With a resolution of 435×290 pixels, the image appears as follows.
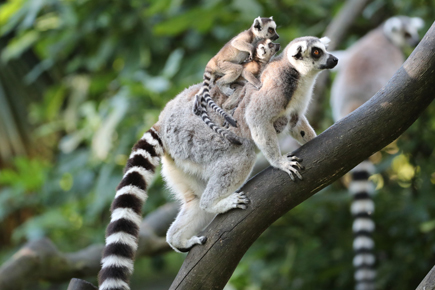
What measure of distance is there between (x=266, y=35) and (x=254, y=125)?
2.57 feet

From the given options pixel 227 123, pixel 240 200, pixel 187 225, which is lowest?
pixel 240 200

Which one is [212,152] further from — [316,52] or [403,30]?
[403,30]

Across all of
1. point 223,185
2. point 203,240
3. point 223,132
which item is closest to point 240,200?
point 223,185

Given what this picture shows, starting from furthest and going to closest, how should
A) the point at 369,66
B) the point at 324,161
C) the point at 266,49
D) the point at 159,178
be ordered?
the point at 369,66
the point at 159,178
the point at 266,49
the point at 324,161

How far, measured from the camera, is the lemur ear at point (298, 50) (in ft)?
10.1

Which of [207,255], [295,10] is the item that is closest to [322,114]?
[295,10]

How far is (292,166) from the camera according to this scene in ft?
9.67

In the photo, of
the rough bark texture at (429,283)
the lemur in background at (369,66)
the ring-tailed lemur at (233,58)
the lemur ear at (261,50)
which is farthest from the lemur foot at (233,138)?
the lemur in background at (369,66)

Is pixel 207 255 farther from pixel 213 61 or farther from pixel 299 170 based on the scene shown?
pixel 213 61

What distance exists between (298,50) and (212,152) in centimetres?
93

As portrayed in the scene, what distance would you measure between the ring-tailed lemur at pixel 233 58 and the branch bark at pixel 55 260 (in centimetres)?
267

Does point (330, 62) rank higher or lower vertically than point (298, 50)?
lower

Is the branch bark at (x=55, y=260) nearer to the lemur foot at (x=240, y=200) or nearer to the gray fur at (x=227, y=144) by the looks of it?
the gray fur at (x=227, y=144)

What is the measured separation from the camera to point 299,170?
2938 mm
